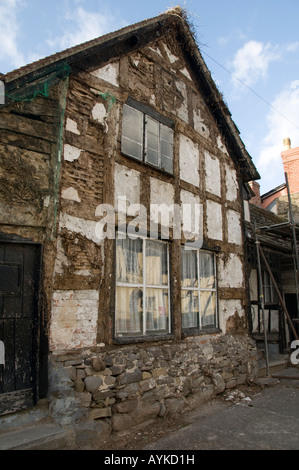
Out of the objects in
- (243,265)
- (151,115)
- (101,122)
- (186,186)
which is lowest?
(243,265)

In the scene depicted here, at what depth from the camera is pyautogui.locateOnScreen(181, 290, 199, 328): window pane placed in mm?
6352

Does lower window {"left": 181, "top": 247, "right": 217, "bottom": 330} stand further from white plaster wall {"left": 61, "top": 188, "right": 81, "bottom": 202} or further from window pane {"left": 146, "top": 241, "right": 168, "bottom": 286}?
white plaster wall {"left": 61, "top": 188, "right": 81, "bottom": 202}

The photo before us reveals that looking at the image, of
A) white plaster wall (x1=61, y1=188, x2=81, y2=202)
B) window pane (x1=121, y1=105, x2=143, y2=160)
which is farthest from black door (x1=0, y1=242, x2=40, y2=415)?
window pane (x1=121, y1=105, x2=143, y2=160)

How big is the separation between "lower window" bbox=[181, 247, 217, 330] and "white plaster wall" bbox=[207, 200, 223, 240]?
0.45m

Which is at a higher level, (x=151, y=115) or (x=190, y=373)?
(x=151, y=115)

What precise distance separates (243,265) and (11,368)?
570 cm

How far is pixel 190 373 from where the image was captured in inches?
235

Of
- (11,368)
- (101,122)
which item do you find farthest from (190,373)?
(101,122)

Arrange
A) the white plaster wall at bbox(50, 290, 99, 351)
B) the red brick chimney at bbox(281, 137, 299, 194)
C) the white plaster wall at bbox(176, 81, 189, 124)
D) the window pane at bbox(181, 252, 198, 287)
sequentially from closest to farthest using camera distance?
1. the white plaster wall at bbox(50, 290, 99, 351)
2. the window pane at bbox(181, 252, 198, 287)
3. the white plaster wall at bbox(176, 81, 189, 124)
4. the red brick chimney at bbox(281, 137, 299, 194)

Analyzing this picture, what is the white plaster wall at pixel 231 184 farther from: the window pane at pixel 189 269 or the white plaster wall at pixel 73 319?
the white plaster wall at pixel 73 319

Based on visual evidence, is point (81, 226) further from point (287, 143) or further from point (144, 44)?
point (287, 143)

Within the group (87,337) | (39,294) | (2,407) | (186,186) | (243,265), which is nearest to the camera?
(2,407)

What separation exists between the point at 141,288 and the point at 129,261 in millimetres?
497
